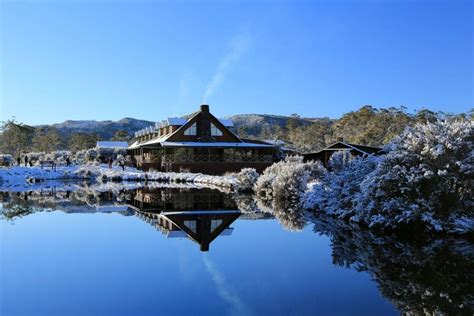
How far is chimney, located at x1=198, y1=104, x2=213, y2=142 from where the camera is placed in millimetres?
47681

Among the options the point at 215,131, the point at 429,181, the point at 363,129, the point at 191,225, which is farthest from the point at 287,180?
the point at 363,129

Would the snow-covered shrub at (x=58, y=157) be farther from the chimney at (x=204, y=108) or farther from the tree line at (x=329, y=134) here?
the chimney at (x=204, y=108)

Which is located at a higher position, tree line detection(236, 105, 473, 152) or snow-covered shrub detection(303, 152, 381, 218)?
tree line detection(236, 105, 473, 152)

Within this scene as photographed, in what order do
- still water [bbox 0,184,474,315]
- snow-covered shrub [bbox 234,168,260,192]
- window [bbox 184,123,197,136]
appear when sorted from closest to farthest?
still water [bbox 0,184,474,315] < snow-covered shrub [bbox 234,168,260,192] < window [bbox 184,123,197,136]

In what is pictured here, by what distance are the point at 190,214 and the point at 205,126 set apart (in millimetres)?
30959

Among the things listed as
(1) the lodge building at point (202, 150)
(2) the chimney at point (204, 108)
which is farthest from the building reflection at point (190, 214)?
(2) the chimney at point (204, 108)

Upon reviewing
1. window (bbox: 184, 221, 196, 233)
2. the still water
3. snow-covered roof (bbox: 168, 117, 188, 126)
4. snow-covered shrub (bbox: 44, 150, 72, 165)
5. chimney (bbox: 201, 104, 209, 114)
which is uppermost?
chimney (bbox: 201, 104, 209, 114)

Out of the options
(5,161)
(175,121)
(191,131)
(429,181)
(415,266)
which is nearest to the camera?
(415,266)

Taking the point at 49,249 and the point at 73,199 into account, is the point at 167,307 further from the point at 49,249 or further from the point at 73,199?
the point at 73,199

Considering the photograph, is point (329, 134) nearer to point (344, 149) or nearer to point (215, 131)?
point (215, 131)

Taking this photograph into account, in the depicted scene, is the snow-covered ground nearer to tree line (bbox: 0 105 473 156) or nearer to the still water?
the still water

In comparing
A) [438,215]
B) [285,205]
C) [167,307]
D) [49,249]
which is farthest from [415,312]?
[285,205]

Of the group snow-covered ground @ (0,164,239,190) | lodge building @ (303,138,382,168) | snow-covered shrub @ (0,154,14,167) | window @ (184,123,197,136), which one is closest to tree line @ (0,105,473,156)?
snow-covered shrub @ (0,154,14,167)

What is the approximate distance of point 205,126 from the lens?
158 ft
